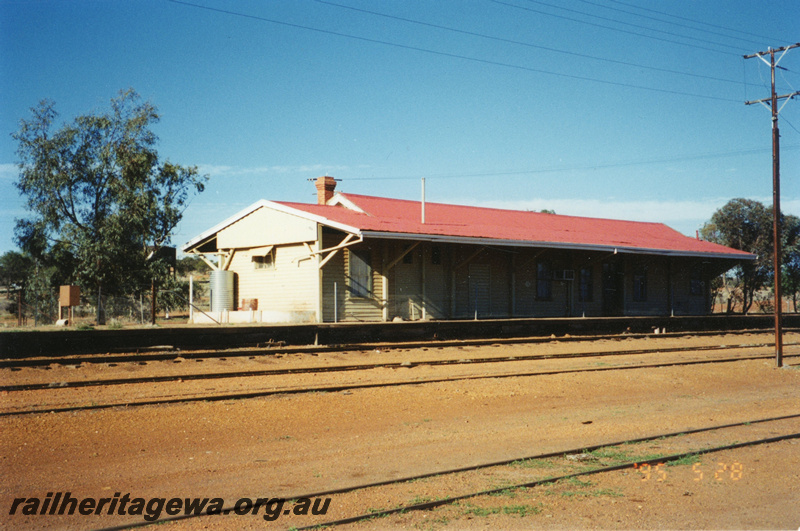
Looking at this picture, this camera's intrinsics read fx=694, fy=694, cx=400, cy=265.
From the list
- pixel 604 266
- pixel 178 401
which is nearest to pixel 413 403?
pixel 178 401

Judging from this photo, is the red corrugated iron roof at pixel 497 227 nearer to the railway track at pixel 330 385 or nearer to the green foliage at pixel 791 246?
the railway track at pixel 330 385

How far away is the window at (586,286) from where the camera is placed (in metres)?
28.3

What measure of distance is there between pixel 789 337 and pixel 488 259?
12.5 m

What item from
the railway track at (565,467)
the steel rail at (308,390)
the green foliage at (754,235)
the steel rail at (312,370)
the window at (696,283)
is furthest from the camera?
the green foliage at (754,235)

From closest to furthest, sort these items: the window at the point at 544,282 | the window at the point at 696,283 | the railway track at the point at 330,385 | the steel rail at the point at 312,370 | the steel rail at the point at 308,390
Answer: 1. the steel rail at the point at 308,390
2. the railway track at the point at 330,385
3. the steel rail at the point at 312,370
4. the window at the point at 544,282
5. the window at the point at 696,283

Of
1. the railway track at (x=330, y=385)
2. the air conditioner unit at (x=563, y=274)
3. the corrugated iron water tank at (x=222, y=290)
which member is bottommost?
the railway track at (x=330, y=385)

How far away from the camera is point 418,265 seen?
22844 mm

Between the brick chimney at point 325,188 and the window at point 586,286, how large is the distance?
1067cm

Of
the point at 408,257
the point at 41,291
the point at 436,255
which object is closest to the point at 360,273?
the point at 408,257

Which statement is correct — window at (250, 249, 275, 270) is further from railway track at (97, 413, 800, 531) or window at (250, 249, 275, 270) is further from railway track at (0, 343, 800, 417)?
railway track at (97, 413, 800, 531)

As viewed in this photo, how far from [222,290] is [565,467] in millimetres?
19272

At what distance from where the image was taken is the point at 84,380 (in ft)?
35.3

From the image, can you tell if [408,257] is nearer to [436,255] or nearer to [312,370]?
[436,255]

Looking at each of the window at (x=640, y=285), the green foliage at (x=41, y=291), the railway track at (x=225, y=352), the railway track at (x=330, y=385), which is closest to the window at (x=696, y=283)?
the window at (x=640, y=285)
